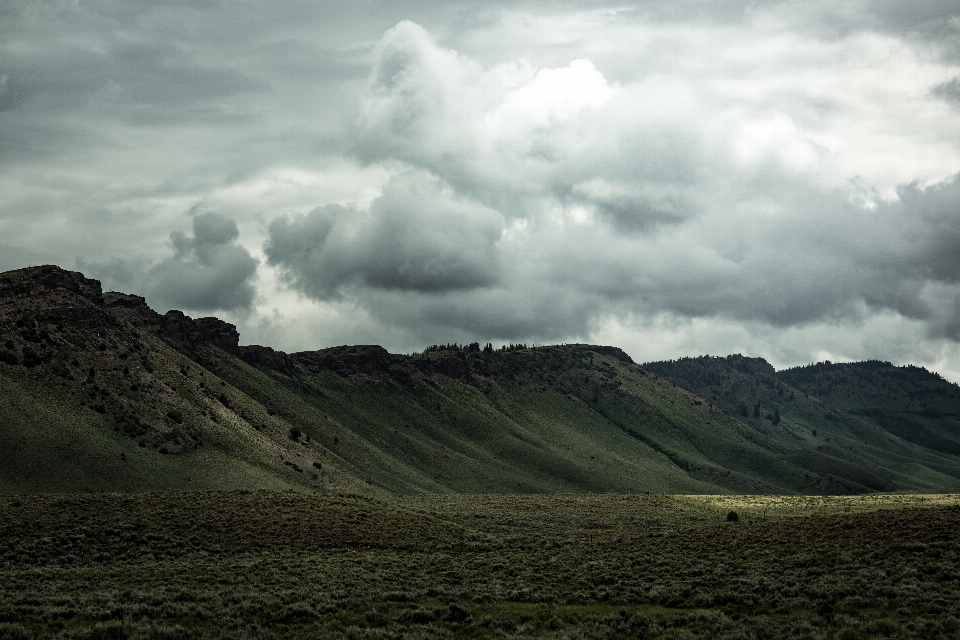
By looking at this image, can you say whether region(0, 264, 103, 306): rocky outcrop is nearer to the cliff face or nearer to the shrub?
the cliff face

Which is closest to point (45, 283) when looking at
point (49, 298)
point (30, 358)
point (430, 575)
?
point (49, 298)

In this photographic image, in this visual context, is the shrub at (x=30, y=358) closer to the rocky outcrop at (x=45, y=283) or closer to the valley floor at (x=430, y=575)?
the rocky outcrop at (x=45, y=283)

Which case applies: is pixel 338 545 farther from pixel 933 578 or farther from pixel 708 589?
pixel 933 578

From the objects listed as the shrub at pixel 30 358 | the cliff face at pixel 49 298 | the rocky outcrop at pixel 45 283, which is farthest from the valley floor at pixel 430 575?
the rocky outcrop at pixel 45 283

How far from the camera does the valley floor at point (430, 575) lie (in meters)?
34.7

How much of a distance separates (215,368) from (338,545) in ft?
454

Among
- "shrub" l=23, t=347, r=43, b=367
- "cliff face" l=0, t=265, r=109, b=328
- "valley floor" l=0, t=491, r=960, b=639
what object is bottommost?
"valley floor" l=0, t=491, r=960, b=639

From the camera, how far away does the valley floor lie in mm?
34719

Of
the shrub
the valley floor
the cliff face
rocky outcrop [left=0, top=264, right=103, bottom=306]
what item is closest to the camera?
the valley floor

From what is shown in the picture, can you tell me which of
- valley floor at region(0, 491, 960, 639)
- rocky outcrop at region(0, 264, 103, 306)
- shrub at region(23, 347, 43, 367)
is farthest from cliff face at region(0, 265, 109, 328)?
valley floor at region(0, 491, 960, 639)

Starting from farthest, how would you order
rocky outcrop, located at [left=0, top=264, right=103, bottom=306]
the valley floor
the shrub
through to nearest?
rocky outcrop, located at [left=0, top=264, right=103, bottom=306] → the shrub → the valley floor

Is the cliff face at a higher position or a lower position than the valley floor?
higher

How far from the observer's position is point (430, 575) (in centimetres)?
4766

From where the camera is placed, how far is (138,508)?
65312 mm
